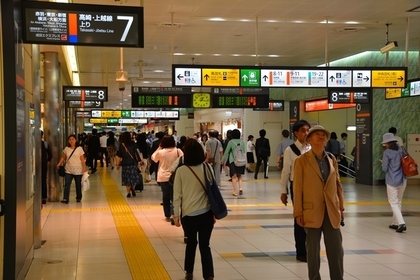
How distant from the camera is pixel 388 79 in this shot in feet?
38.9

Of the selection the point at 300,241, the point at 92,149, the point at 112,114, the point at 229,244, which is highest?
the point at 112,114

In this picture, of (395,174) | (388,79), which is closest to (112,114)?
(388,79)

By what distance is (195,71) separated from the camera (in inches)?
441

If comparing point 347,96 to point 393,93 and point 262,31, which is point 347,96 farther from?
point 262,31

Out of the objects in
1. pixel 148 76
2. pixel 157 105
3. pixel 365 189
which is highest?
pixel 148 76

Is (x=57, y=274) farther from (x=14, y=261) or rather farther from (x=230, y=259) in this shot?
(x=230, y=259)

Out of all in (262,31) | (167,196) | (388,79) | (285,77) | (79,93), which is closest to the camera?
(167,196)

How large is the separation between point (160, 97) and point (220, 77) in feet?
16.9

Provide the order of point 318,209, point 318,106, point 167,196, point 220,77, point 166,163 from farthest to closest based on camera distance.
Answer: point 318,106 → point 220,77 → point 167,196 → point 166,163 → point 318,209

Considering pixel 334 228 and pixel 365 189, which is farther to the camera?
pixel 365 189

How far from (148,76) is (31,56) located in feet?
50.7

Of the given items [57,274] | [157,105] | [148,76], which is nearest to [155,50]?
[157,105]

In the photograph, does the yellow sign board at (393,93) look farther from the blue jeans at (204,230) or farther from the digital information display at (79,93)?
the blue jeans at (204,230)

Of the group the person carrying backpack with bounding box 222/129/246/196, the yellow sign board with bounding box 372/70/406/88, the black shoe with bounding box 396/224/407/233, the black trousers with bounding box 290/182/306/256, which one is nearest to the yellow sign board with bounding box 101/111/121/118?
the person carrying backpack with bounding box 222/129/246/196
